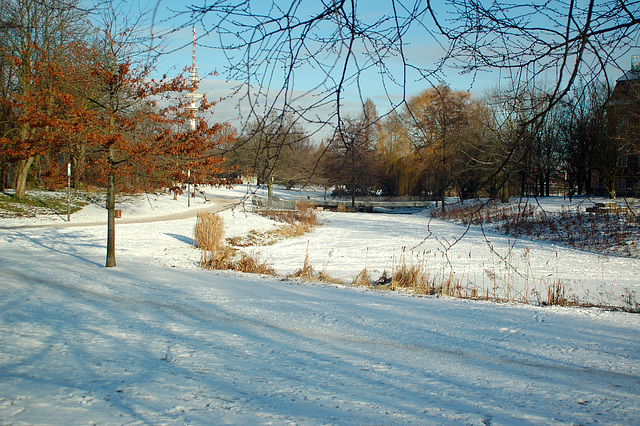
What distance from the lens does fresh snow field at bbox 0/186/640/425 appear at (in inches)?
150

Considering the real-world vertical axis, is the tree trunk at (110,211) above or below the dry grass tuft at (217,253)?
above

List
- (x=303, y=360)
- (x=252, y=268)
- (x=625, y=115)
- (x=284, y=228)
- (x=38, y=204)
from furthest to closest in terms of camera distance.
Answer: (x=38, y=204) < (x=284, y=228) < (x=252, y=268) < (x=625, y=115) < (x=303, y=360)

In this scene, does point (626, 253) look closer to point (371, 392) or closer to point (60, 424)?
point (371, 392)

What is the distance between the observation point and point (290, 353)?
531 cm

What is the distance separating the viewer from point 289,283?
33.8 ft

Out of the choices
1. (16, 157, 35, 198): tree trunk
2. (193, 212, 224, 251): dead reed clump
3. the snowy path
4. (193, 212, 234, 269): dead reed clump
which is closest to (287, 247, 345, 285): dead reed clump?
the snowy path

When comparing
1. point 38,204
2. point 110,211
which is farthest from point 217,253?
point 38,204

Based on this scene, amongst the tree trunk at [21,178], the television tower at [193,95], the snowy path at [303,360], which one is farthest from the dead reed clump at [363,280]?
the tree trunk at [21,178]

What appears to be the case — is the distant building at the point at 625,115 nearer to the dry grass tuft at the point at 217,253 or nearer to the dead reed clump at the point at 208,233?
the dry grass tuft at the point at 217,253

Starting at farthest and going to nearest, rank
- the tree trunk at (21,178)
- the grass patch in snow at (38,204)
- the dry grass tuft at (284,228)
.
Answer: the tree trunk at (21,178), the grass patch in snow at (38,204), the dry grass tuft at (284,228)

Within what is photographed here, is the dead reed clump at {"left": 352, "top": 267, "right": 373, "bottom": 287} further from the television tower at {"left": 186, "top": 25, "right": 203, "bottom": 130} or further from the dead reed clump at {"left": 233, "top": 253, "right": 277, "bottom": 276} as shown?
the television tower at {"left": 186, "top": 25, "right": 203, "bottom": 130}

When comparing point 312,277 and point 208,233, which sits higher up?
point 208,233

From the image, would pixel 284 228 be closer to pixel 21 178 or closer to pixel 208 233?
pixel 208 233

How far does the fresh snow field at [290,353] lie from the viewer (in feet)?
12.5
